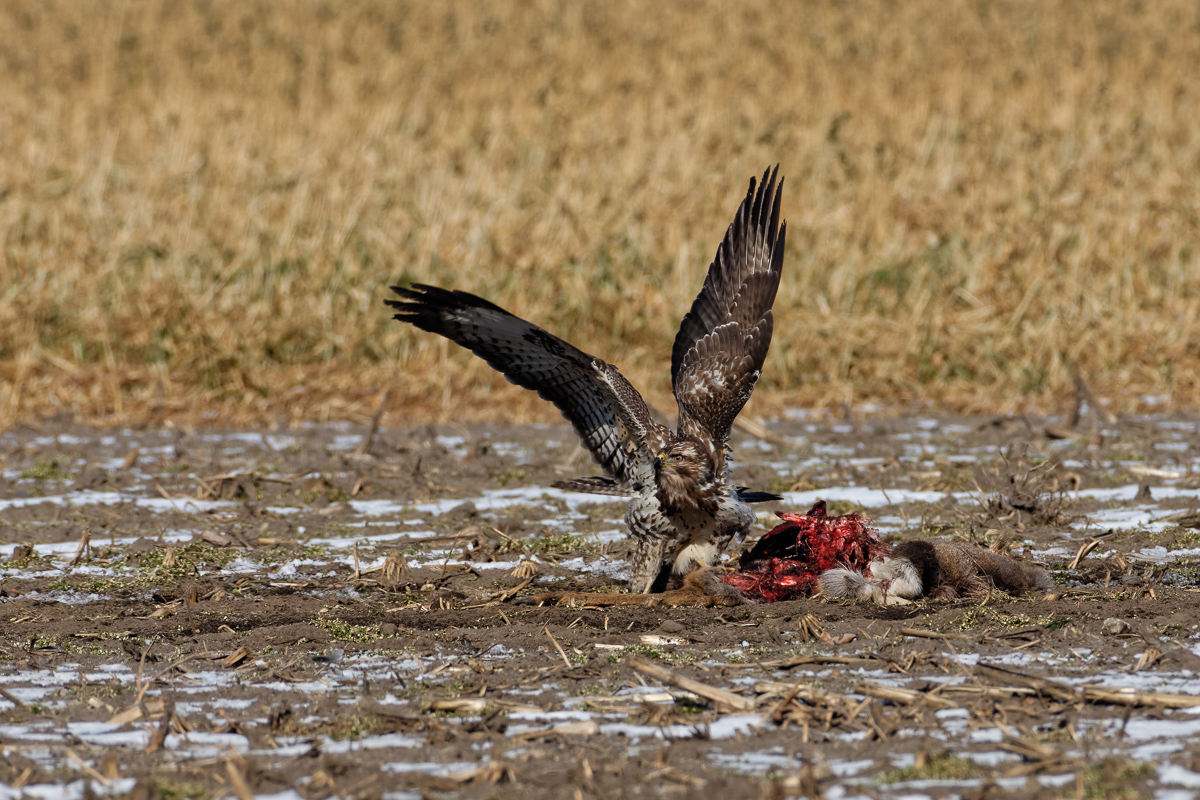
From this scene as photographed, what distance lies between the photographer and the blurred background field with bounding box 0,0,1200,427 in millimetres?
10367

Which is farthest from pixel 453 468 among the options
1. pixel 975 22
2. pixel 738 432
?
pixel 975 22

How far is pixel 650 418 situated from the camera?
225 inches

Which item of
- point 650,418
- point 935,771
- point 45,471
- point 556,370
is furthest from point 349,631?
point 45,471

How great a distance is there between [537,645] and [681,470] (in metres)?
1.28

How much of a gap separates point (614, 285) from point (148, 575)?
20.7 ft

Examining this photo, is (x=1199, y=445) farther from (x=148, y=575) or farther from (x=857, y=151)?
(x=857, y=151)

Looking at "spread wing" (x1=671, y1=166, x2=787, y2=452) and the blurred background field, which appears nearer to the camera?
"spread wing" (x1=671, y1=166, x2=787, y2=452)

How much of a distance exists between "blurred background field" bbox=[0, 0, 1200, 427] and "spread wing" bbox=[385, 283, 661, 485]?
389 cm

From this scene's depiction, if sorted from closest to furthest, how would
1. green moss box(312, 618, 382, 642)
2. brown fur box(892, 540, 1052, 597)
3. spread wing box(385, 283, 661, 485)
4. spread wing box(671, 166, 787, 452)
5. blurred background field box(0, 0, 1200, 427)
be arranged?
green moss box(312, 618, 382, 642) < brown fur box(892, 540, 1052, 597) < spread wing box(385, 283, 661, 485) < spread wing box(671, 166, 787, 452) < blurred background field box(0, 0, 1200, 427)

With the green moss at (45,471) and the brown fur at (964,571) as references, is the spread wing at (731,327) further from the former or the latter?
the green moss at (45,471)

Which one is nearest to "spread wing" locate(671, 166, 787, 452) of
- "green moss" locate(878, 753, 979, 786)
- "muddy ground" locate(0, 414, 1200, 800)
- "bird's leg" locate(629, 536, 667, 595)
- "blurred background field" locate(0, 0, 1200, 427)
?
"bird's leg" locate(629, 536, 667, 595)

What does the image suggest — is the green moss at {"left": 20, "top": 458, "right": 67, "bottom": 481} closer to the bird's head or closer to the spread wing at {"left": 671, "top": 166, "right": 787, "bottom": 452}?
the spread wing at {"left": 671, "top": 166, "right": 787, "bottom": 452}

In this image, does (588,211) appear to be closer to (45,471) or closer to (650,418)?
(45,471)

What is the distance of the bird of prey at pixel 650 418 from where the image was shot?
18.2 feet
